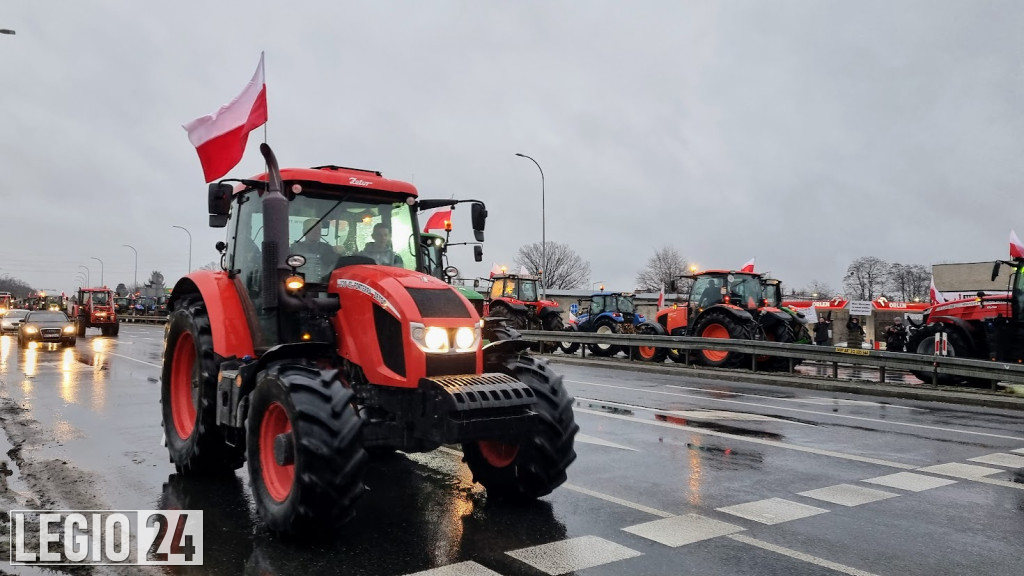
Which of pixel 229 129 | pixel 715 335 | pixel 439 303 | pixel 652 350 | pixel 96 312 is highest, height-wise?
pixel 229 129

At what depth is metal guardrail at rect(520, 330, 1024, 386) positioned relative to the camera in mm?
A: 13547

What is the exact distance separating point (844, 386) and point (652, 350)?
7.00 meters

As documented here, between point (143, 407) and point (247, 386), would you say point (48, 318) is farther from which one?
point (247, 386)

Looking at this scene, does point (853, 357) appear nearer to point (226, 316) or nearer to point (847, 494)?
point (847, 494)

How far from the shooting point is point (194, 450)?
6.38 m

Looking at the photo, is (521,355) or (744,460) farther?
(744,460)

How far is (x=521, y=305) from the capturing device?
24.8m

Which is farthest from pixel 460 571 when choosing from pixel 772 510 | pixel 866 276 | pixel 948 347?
pixel 866 276

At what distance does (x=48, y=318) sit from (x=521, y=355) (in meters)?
26.1

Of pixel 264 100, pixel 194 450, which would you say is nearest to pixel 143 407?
pixel 194 450

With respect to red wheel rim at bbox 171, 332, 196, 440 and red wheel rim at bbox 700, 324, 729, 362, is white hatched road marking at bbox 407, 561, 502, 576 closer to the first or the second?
red wheel rim at bbox 171, 332, 196, 440

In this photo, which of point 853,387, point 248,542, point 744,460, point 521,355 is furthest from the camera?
point 853,387

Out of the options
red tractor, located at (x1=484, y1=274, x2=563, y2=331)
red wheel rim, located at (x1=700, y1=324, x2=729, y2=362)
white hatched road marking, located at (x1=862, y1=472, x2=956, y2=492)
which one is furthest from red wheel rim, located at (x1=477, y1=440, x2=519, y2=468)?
red tractor, located at (x1=484, y1=274, x2=563, y2=331)

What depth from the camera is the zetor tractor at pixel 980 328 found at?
46.6 ft
